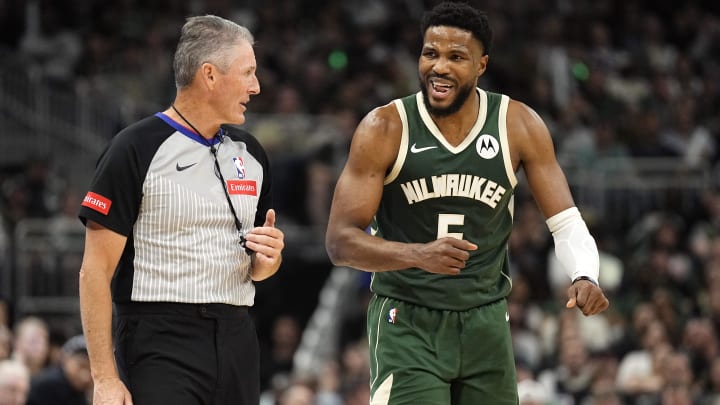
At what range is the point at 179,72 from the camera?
5.20 metres

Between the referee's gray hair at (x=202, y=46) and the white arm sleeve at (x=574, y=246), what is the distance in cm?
182

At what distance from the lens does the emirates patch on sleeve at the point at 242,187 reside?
5180mm

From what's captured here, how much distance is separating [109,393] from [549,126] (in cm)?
1377

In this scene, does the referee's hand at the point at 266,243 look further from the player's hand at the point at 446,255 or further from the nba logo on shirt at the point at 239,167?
the player's hand at the point at 446,255

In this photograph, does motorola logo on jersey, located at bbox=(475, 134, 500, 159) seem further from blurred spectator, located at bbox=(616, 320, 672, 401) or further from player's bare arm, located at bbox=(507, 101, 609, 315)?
blurred spectator, located at bbox=(616, 320, 672, 401)

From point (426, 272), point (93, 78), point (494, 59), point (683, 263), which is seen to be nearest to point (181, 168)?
point (426, 272)

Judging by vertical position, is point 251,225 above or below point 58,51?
below

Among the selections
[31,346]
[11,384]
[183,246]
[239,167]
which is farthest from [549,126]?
[183,246]

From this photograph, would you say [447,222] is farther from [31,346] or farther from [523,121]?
[31,346]

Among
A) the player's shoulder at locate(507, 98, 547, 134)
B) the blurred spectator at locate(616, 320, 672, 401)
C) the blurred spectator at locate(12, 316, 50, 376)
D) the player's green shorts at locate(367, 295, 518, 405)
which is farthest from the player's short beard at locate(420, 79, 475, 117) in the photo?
the blurred spectator at locate(616, 320, 672, 401)

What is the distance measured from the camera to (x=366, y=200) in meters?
5.75

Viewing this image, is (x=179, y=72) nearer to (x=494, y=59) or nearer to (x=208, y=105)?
(x=208, y=105)

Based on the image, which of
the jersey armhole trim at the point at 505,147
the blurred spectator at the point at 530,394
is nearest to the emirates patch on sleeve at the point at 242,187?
the jersey armhole trim at the point at 505,147

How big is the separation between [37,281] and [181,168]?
820cm
